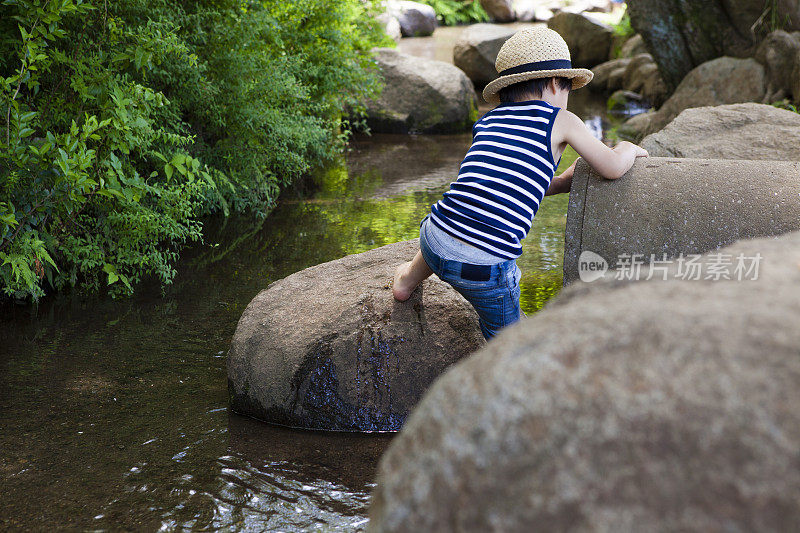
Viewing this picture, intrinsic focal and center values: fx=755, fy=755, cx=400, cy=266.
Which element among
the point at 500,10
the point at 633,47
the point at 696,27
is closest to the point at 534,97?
the point at 696,27

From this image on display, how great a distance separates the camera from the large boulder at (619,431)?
1053mm

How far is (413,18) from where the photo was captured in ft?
72.4

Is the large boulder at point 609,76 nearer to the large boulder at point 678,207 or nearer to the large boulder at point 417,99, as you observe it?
the large boulder at point 417,99

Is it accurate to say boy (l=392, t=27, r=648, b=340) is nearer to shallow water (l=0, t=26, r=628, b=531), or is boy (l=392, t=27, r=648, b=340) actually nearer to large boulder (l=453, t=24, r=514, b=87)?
shallow water (l=0, t=26, r=628, b=531)

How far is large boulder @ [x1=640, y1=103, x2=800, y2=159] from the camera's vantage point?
4.73 m

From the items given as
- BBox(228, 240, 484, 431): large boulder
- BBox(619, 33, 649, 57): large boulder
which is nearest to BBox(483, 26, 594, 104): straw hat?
BBox(228, 240, 484, 431): large boulder

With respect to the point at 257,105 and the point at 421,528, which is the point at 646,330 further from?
the point at 257,105

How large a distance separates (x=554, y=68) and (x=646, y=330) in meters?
1.97

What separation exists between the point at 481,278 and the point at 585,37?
16.8 meters

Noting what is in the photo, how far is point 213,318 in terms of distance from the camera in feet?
15.4

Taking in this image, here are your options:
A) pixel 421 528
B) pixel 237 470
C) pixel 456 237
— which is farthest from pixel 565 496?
pixel 237 470

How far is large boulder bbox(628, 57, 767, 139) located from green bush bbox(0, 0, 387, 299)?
598 cm

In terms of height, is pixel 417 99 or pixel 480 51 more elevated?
pixel 480 51

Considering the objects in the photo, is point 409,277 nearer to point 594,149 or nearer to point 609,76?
point 594,149
